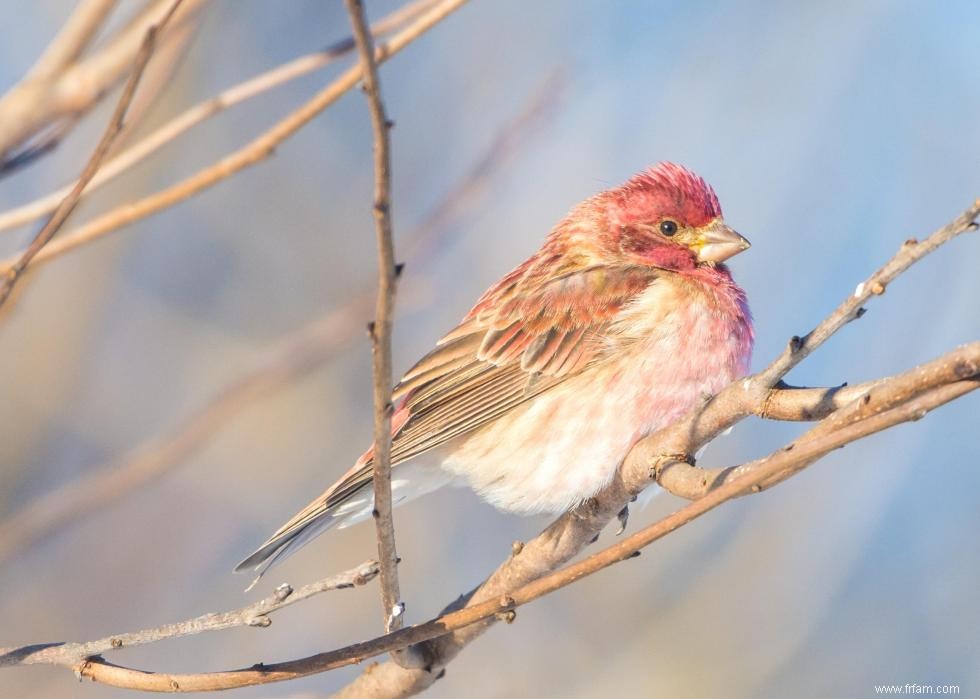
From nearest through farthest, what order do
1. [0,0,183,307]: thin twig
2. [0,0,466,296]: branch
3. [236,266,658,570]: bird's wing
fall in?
1. [0,0,183,307]: thin twig
2. [0,0,466,296]: branch
3. [236,266,658,570]: bird's wing

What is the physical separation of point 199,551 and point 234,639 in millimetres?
761

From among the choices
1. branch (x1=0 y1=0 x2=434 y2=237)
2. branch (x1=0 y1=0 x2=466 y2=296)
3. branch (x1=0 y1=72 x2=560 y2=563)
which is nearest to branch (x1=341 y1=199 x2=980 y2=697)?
branch (x1=0 y1=72 x2=560 y2=563)

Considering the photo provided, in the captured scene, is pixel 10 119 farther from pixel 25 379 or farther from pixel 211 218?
pixel 211 218

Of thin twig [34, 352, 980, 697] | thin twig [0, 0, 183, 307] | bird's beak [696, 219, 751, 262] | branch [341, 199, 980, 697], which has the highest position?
bird's beak [696, 219, 751, 262]

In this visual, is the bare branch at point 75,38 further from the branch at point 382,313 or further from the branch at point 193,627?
the branch at point 193,627

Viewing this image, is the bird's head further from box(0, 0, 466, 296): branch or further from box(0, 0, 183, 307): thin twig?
box(0, 0, 183, 307): thin twig

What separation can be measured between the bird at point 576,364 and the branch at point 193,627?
5.33 feet

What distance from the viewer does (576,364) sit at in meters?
5.68

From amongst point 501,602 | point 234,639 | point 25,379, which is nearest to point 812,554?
point 234,639

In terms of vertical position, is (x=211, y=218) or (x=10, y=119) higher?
(x=211, y=218)

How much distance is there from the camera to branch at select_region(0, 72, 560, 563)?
4.20 meters

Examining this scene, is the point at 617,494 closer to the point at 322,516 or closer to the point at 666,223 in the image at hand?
the point at 322,516

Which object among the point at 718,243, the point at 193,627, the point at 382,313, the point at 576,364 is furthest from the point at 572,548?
the point at 718,243

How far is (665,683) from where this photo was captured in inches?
291
